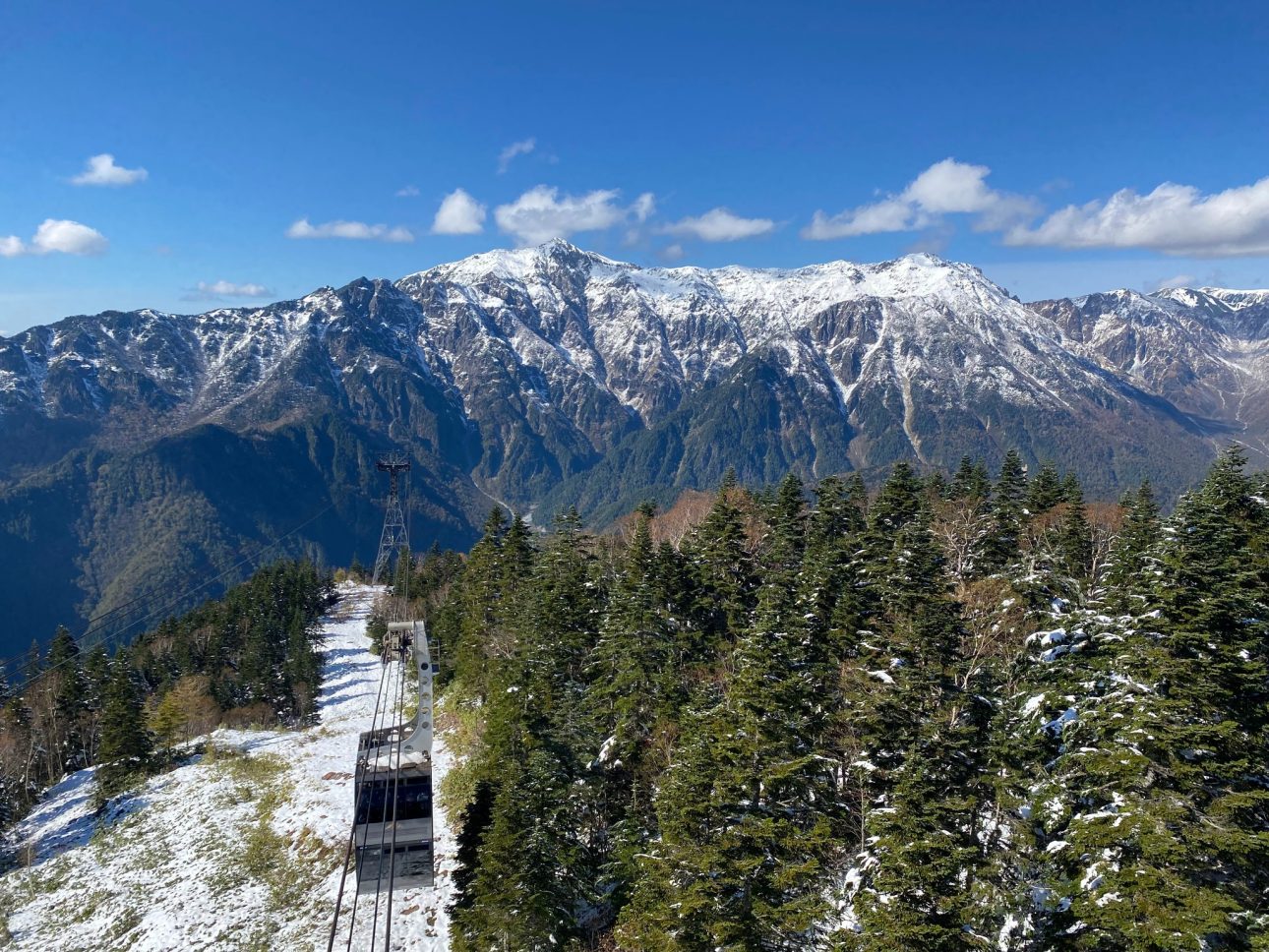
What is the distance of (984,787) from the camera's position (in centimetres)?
2702

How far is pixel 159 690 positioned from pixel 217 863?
55.7 metres

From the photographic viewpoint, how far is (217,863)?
144ft

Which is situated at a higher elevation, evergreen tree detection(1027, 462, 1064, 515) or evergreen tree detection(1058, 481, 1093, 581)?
evergreen tree detection(1027, 462, 1064, 515)

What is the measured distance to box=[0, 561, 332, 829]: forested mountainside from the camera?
201 feet

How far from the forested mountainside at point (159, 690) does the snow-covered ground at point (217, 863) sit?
14.6ft

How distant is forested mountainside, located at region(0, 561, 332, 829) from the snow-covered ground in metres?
4.44

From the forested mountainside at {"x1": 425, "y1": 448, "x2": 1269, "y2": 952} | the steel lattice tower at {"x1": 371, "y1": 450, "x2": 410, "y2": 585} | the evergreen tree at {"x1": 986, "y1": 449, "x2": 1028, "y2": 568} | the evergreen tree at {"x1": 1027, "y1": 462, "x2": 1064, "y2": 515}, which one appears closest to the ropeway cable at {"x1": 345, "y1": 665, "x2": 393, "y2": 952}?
the forested mountainside at {"x1": 425, "y1": 448, "x2": 1269, "y2": 952}

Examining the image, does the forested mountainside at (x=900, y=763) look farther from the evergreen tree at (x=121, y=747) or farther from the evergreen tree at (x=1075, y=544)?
the evergreen tree at (x=121, y=747)

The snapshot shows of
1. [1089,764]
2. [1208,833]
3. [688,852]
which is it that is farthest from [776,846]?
[1208,833]

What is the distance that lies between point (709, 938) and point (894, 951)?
6.57 m

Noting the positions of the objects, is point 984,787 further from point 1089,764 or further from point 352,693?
point 352,693

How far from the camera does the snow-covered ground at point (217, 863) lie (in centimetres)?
3725

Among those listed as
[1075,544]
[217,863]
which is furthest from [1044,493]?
[217,863]

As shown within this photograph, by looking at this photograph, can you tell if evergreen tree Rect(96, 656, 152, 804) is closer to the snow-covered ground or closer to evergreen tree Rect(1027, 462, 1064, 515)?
the snow-covered ground
